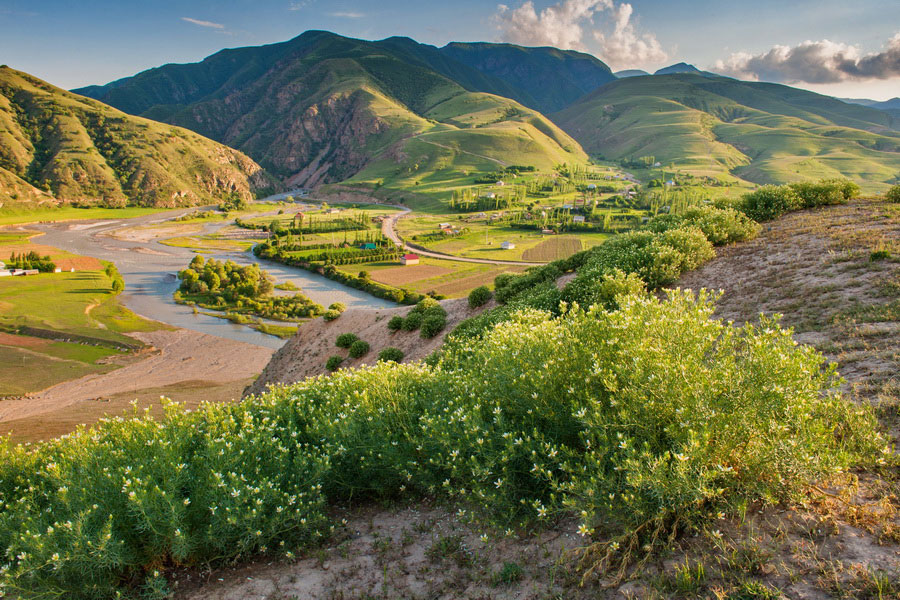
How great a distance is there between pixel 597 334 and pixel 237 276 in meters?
83.4

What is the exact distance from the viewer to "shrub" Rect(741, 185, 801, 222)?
2088 cm

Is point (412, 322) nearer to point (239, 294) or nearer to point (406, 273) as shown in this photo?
point (406, 273)

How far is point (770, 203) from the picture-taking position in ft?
69.4

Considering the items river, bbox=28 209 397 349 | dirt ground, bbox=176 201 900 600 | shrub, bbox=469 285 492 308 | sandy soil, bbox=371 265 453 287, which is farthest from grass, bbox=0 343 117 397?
dirt ground, bbox=176 201 900 600

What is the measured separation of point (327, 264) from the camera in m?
94.6

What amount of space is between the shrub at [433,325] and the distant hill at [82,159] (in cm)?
18114

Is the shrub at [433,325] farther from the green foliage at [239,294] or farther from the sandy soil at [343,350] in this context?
the green foliage at [239,294]

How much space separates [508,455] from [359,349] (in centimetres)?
2179

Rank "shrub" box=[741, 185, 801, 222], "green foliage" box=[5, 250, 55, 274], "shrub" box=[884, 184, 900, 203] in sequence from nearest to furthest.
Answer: "shrub" box=[884, 184, 900, 203]
"shrub" box=[741, 185, 801, 222]
"green foliage" box=[5, 250, 55, 274]

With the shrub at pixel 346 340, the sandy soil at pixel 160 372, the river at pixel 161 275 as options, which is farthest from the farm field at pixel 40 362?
the shrub at pixel 346 340

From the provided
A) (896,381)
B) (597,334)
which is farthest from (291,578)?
(896,381)

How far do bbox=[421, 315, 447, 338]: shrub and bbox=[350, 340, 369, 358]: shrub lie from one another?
14.3ft

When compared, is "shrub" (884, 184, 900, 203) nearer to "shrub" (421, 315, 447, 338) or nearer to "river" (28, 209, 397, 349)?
"shrub" (421, 315, 447, 338)

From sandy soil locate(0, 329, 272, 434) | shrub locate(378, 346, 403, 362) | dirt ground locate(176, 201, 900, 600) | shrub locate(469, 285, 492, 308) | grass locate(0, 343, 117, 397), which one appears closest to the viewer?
dirt ground locate(176, 201, 900, 600)
